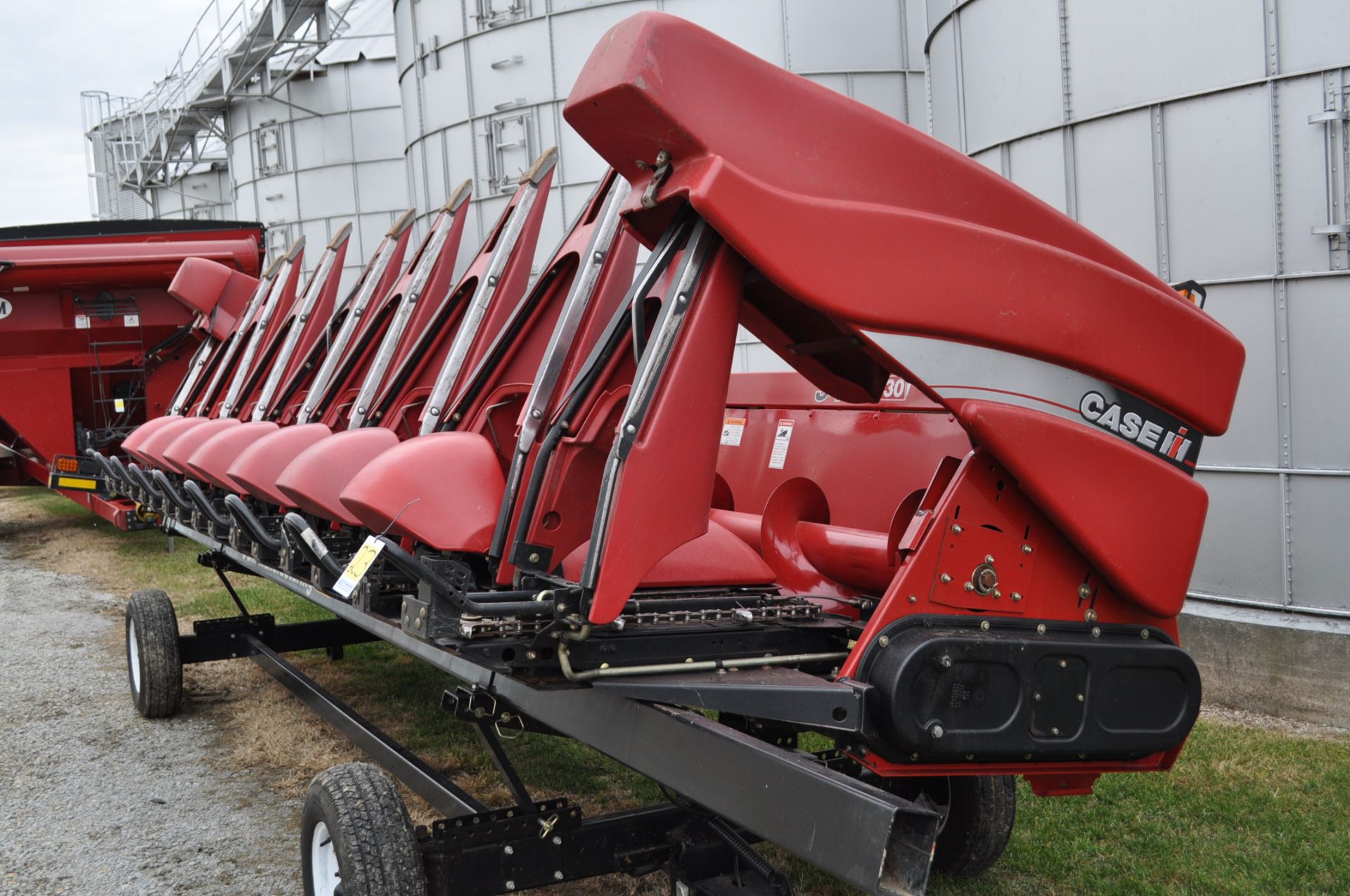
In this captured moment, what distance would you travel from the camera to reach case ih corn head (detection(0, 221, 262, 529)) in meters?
11.7

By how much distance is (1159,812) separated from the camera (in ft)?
14.0

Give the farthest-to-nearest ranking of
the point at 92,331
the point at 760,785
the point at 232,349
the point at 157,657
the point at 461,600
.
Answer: the point at 92,331
the point at 232,349
the point at 157,657
the point at 461,600
the point at 760,785

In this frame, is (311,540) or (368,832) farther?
(311,540)

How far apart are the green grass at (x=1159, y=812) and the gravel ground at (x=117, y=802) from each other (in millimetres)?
890

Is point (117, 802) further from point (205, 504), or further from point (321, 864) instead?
point (321, 864)

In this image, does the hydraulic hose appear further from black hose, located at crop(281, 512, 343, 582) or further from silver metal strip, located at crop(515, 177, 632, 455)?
silver metal strip, located at crop(515, 177, 632, 455)

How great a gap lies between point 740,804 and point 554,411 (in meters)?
1.38

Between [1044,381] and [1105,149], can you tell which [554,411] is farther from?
[1105,149]

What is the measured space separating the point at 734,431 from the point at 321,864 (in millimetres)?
2350

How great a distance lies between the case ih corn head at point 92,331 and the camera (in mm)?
11742

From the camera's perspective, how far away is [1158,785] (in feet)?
14.9

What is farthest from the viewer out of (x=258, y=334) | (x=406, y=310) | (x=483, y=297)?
(x=258, y=334)

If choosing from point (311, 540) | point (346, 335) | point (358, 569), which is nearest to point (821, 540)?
point (358, 569)

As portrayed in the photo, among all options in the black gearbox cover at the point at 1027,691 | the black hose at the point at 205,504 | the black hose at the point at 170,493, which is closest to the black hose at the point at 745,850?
the black gearbox cover at the point at 1027,691
